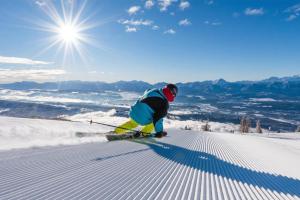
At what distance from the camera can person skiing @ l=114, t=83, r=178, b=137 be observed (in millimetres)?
12203

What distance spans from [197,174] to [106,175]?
2.29m

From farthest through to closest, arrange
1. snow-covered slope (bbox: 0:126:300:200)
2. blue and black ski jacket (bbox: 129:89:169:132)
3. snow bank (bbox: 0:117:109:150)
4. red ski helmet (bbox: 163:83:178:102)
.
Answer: red ski helmet (bbox: 163:83:178:102) → blue and black ski jacket (bbox: 129:89:169:132) → snow bank (bbox: 0:117:109:150) → snow-covered slope (bbox: 0:126:300:200)

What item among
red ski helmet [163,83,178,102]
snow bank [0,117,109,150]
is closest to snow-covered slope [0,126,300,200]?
snow bank [0,117,109,150]

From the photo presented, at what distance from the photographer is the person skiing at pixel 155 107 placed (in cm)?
1220

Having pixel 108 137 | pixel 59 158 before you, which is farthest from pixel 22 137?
pixel 59 158

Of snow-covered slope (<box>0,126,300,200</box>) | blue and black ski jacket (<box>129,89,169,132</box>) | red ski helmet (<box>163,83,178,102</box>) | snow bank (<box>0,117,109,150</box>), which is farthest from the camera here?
red ski helmet (<box>163,83,178,102</box>)

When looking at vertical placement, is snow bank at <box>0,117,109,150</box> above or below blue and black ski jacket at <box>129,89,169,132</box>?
below

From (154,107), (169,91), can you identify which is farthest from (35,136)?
(169,91)

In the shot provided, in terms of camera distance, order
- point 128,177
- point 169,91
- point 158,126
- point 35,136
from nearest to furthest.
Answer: point 128,177 < point 35,136 < point 158,126 < point 169,91

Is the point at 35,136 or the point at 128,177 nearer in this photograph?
the point at 128,177

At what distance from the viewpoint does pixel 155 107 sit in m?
12.3

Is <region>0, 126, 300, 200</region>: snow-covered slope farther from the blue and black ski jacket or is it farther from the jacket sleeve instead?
the blue and black ski jacket

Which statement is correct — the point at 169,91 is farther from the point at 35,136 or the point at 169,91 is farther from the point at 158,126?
the point at 35,136

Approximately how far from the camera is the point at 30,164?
267 inches
